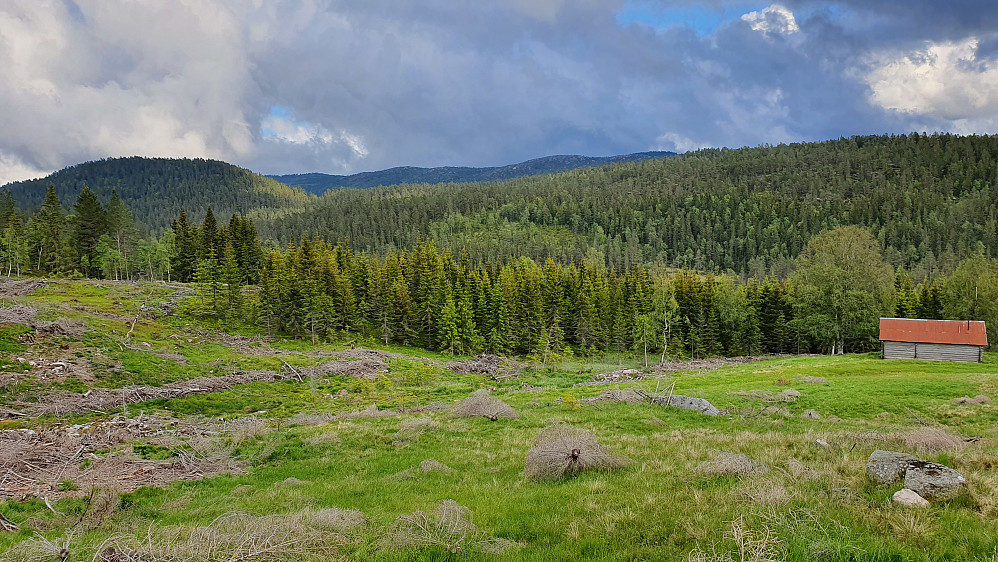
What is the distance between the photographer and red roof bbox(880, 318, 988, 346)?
162ft

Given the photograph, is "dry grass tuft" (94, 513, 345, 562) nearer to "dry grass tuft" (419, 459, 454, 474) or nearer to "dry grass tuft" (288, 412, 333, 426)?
"dry grass tuft" (419, 459, 454, 474)

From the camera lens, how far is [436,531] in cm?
799

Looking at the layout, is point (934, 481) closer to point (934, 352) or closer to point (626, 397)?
point (626, 397)

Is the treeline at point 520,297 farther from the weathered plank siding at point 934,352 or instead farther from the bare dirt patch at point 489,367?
the weathered plank siding at point 934,352

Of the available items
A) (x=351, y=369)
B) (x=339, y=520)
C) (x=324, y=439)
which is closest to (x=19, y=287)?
(x=351, y=369)

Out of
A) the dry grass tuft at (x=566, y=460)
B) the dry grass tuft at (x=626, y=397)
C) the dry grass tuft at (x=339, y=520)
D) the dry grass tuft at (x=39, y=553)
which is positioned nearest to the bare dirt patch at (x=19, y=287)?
the dry grass tuft at (x=39, y=553)

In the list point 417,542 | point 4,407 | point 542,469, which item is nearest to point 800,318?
point 542,469

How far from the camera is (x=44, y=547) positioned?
7.10 metres

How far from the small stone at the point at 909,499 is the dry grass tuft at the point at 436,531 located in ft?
24.1

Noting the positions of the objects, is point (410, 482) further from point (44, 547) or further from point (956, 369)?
point (956, 369)

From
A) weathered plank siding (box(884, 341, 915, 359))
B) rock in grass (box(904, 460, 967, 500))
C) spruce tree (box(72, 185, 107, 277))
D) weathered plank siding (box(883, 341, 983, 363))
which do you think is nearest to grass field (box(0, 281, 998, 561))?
rock in grass (box(904, 460, 967, 500))

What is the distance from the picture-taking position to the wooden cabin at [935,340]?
1938 inches

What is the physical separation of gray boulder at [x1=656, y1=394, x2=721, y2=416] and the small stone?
15.6 meters

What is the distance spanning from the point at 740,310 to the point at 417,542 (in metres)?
75.4
